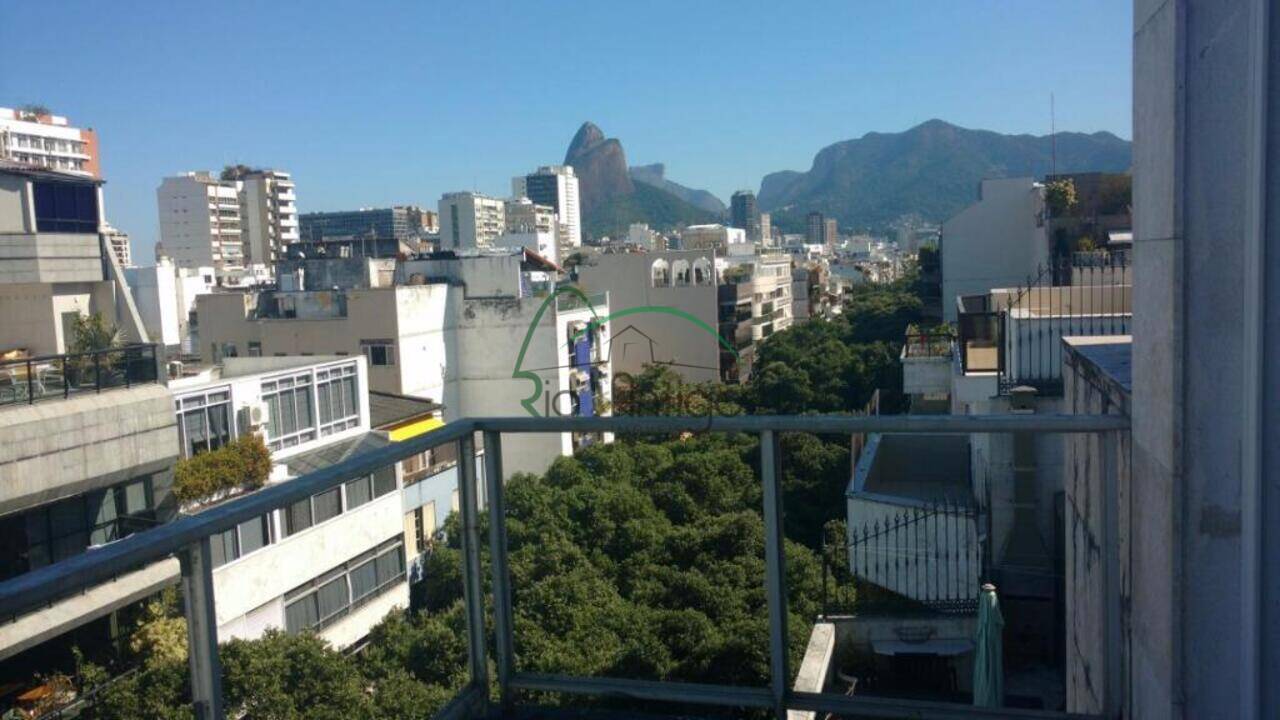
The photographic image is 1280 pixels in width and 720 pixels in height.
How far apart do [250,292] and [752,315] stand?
32173 mm

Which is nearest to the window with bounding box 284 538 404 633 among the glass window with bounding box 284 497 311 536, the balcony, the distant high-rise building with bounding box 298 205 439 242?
the glass window with bounding box 284 497 311 536

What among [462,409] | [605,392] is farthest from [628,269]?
[462,409]

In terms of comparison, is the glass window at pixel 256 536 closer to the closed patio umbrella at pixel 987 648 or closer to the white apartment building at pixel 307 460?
the white apartment building at pixel 307 460

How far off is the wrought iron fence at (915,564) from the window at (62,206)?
1606 cm

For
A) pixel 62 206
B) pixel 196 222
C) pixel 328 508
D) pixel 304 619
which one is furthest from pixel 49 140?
pixel 304 619

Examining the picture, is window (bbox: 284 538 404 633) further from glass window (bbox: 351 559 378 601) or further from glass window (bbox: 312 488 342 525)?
glass window (bbox: 312 488 342 525)

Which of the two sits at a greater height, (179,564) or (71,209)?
(71,209)

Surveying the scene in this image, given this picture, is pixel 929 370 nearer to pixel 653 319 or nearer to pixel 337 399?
pixel 337 399

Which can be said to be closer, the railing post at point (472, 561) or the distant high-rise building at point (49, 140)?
the railing post at point (472, 561)

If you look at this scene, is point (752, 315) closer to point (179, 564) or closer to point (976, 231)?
point (976, 231)

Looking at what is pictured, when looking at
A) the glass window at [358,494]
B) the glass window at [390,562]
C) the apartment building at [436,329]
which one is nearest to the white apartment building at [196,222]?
the apartment building at [436,329]

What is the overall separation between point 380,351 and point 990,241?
23.0 metres

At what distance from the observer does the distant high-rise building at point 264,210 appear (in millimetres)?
96812

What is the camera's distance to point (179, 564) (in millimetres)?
1786
